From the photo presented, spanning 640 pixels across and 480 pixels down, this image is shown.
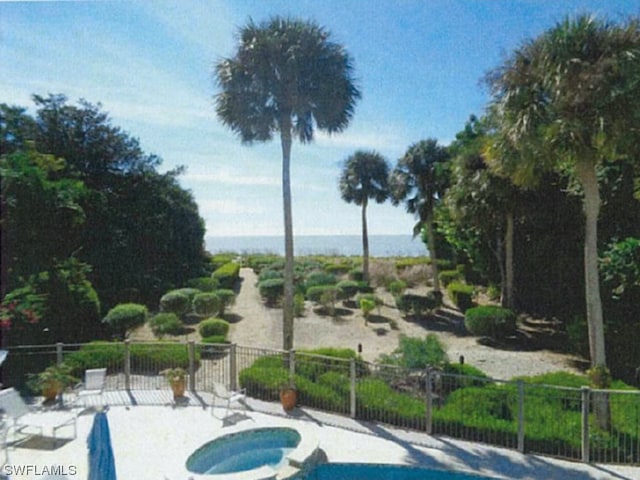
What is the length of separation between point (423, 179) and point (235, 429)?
1980 centimetres

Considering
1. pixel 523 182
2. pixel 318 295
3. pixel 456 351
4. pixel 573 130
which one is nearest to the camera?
pixel 573 130

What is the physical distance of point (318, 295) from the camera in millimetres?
24562

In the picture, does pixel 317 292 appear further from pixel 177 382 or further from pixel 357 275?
pixel 177 382

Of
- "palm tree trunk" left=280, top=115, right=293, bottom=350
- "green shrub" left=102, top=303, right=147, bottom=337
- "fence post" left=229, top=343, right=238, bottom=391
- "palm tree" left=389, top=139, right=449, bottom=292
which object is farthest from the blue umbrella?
"palm tree" left=389, top=139, right=449, bottom=292

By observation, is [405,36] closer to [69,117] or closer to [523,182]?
[523,182]

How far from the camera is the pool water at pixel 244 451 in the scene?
304 inches

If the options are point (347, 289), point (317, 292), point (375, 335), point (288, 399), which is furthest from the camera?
point (347, 289)

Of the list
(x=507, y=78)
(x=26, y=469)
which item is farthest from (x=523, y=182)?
(x=26, y=469)

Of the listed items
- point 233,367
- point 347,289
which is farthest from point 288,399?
point 347,289

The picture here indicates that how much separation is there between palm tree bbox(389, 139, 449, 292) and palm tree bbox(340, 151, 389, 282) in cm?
462

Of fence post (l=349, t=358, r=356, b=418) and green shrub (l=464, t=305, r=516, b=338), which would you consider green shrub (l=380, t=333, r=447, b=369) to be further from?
green shrub (l=464, t=305, r=516, b=338)

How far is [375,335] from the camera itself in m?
19.0

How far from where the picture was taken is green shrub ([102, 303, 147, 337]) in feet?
55.0

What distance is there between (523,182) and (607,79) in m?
2.56
